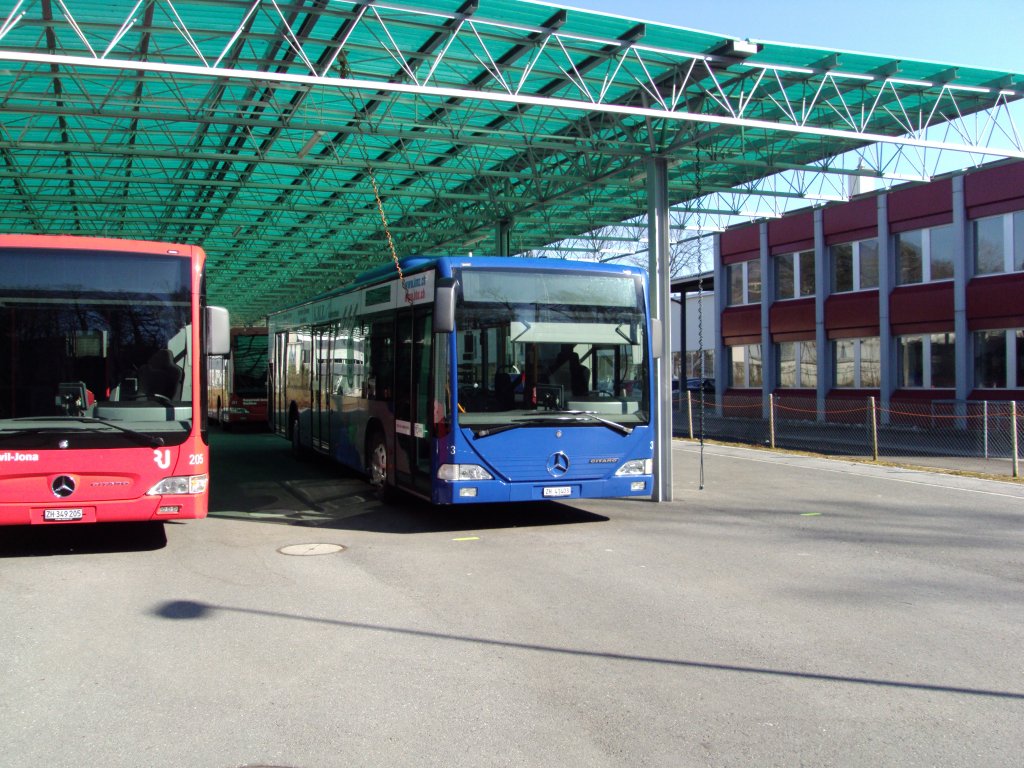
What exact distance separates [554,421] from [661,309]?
12.0 feet

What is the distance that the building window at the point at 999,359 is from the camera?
27.7m

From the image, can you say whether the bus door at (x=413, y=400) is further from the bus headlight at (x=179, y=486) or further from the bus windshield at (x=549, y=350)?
the bus headlight at (x=179, y=486)

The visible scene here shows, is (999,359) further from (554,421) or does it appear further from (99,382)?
(99,382)

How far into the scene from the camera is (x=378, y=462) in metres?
13.4

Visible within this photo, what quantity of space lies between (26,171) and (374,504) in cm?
1581

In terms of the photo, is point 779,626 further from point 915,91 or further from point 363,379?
point 915,91

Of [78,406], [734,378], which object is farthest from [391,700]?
[734,378]

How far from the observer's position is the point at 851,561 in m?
9.49

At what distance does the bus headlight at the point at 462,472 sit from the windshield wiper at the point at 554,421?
1.27 feet

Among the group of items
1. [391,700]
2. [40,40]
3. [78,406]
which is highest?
[40,40]

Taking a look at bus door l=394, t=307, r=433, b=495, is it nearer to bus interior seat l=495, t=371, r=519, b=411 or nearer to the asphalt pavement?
the asphalt pavement

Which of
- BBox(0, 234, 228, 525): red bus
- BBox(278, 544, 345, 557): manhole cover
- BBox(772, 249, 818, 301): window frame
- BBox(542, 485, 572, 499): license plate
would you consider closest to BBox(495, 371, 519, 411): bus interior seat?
BBox(542, 485, 572, 499): license plate

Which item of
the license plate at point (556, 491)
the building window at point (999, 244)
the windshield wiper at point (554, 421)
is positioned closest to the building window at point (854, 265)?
the building window at point (999, 244)

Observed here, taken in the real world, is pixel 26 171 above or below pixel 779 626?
above
